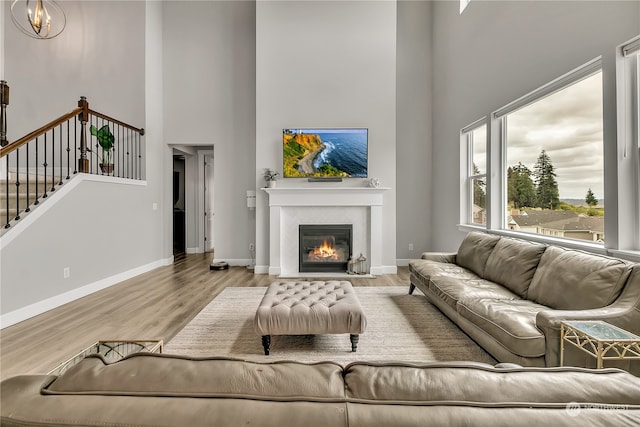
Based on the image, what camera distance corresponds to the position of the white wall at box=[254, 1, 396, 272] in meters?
5.52

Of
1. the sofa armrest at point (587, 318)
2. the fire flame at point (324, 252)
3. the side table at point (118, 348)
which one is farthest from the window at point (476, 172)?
the side table at point (118, 348)

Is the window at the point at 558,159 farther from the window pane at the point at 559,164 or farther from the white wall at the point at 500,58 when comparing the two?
the white wall at the point at 500,58

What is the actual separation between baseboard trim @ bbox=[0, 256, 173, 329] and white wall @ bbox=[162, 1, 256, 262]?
164cm

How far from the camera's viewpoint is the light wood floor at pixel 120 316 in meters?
2.63

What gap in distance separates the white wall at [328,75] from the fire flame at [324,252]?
0.90 meters

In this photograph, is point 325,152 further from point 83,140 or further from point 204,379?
point 204,379

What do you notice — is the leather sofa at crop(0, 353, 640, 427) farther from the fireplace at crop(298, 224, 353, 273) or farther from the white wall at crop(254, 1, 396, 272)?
the white wall at crop(254, 1, 396, 272)

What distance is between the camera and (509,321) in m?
2.11

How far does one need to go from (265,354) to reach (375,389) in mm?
2104

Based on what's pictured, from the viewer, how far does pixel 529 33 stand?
136 inches

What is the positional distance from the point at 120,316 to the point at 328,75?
4.60m

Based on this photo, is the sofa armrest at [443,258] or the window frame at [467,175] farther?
the window frame at [467,175]

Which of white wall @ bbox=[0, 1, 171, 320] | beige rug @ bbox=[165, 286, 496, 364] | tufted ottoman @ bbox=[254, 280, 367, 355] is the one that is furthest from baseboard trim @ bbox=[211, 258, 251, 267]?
tufted ottoman @ bbox=[254, 280, 367, 355]

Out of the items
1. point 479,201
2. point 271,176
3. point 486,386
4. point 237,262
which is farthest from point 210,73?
point 486,386
